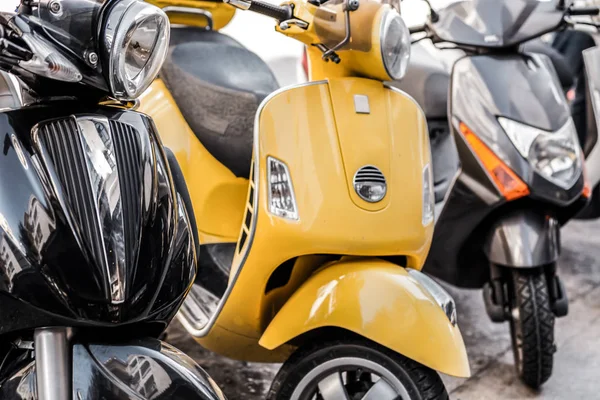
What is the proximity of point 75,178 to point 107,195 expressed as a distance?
51mm

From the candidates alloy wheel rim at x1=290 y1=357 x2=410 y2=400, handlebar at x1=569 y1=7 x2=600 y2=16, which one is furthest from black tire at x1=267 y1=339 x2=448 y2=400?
handlebar at x1=569 y1=7 x2=600 y2=16

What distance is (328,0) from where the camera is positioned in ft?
6.31

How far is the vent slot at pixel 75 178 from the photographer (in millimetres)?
1093

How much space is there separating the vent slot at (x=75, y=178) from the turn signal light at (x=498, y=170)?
1.59 m

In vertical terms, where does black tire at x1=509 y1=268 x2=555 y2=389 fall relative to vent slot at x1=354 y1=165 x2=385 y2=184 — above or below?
below

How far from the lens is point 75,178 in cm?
110

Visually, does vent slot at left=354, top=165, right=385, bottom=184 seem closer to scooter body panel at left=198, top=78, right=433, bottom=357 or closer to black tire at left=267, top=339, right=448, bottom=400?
scooter body panel at left=198, top=78, right=433, bottom=357

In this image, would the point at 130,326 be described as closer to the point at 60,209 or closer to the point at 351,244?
the point at 60,209

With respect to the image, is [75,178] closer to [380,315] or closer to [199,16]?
[380,315]

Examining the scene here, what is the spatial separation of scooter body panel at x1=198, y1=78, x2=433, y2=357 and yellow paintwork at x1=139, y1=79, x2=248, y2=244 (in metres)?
0.48

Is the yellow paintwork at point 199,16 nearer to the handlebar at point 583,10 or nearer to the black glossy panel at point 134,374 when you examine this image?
the handlebar at point 583,10

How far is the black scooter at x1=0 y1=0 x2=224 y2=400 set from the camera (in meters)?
1.08

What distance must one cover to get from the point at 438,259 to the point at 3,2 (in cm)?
164

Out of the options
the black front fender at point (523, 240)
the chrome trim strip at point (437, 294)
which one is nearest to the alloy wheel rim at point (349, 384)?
the chrome trim strip at point (437, 294)
